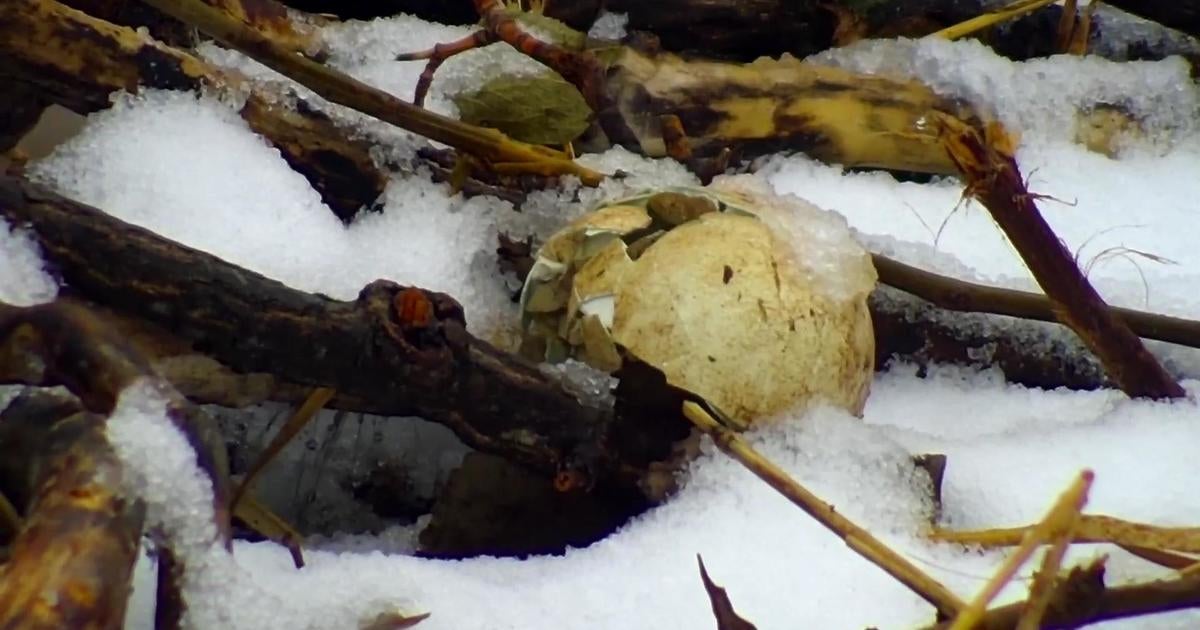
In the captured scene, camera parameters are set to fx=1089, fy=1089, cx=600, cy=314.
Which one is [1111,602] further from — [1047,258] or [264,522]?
[264,522]

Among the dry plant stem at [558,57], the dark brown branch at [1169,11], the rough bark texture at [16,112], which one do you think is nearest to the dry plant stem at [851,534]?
the dry plant stem at [558,57]

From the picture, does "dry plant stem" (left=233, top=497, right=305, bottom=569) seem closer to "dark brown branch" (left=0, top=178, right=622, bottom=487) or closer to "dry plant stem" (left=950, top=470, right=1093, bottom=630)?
"dark brown branch" (left=0, top=178, right=622, bottom=487)

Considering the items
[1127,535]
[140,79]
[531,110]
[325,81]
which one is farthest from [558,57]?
[1127,535]

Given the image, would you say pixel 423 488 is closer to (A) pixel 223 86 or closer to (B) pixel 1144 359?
(A) pixel 223 86

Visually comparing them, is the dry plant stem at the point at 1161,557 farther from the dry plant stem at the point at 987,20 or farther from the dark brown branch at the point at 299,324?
the dry plant stem at the point at 987,20

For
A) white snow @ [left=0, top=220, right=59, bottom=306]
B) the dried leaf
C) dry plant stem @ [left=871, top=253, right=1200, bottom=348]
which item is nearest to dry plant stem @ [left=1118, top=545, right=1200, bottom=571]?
the dried leaf

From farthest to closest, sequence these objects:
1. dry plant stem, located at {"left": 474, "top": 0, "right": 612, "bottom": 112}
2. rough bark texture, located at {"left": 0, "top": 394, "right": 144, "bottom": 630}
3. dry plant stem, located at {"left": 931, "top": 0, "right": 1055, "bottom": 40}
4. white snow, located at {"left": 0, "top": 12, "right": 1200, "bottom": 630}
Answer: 1. dry plant stem, located at {"left": 931, "top": 0, "right": 1055, "bottom": 40}
2. dry plant stem, located at {"left": 474, "top": 0, "right": 612, "bottom": 112}
3. white snow, located at {"left": 0, "top": 12, "right": 1200, "bottom": 630}
4. rough bark texture, located at {"left": 0, "top": 394, "right": 144, "bottom": 630}
